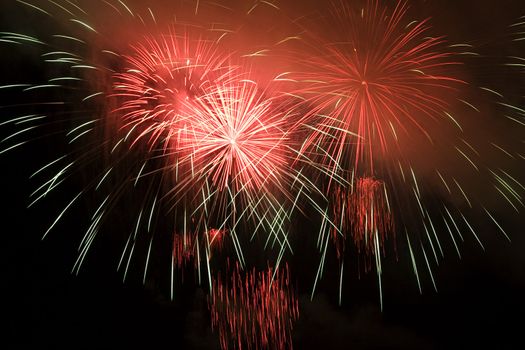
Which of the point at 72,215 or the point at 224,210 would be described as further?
the point at 72,215

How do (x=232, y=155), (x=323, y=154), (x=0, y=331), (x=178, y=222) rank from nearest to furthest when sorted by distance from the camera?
(x=232, y=155) < (x=323, y=154) < (x=178, y=222) < (x=0, y=331)

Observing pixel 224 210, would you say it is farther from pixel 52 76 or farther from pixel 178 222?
pixel 52 76

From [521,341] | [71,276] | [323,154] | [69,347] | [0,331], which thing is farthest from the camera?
[521,341]

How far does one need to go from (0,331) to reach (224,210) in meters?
8.31

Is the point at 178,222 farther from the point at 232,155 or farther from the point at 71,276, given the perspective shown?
the point at 71,276

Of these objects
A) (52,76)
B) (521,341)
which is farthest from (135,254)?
(521,341)

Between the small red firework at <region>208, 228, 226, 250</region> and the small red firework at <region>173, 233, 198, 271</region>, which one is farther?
the small red firework at <region>173, 233, 198, 271</region>

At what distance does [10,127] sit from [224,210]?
16.5ft

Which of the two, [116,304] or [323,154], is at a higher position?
[323,154]

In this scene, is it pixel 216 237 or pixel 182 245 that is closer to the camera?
pixel 216 237

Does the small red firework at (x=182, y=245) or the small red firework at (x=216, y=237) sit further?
the small red firework at (x=182, y=245)

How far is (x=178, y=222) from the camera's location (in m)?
8.16

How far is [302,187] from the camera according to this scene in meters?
6.46

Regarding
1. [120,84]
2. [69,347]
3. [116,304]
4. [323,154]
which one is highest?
[120,84]
